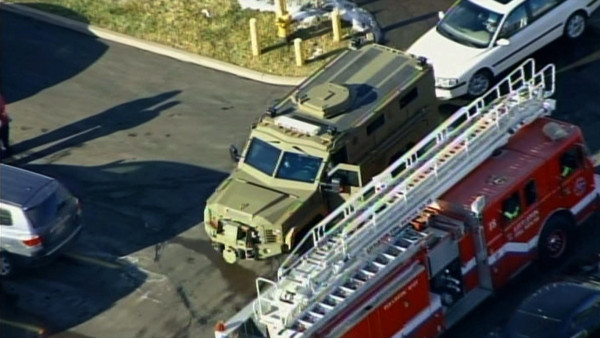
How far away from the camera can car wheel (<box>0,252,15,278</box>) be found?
2668 cm

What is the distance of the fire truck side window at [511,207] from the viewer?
78.3 ft

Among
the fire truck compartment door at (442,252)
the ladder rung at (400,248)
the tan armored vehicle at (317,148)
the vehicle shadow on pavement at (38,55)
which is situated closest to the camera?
the ladder rung at (400,248)

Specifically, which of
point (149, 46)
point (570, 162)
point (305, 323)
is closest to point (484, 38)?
point (570, 162)

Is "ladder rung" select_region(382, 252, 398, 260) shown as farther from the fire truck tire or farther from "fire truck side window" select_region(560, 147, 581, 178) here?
"fire truck side window" select_region(560, 147, 581, 178)

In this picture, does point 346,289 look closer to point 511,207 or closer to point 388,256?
Result: point 388,256

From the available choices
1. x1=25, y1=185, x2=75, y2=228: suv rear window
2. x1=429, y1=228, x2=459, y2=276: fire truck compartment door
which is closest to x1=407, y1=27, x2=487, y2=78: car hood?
x1=429, y1=228, x2=459, y2=276: fire truck compartment door

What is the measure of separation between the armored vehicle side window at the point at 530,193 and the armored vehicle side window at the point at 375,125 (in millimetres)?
3357

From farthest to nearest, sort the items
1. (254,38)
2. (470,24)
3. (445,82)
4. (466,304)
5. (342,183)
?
1. (254,38)
2. (470,24)
3. (445,82)
4. (342,183)
5. (466,304)

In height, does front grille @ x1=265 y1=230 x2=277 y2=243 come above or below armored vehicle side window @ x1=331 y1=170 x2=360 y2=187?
below

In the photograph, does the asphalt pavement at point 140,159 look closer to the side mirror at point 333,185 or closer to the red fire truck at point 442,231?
the red fire truck at point 442,231

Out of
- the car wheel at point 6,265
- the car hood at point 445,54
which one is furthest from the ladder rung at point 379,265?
the car hood at point 445,54

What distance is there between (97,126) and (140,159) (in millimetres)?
2166

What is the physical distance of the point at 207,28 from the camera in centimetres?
3547

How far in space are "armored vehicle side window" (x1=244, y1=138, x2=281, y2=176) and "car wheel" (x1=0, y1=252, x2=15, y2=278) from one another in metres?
4.41
